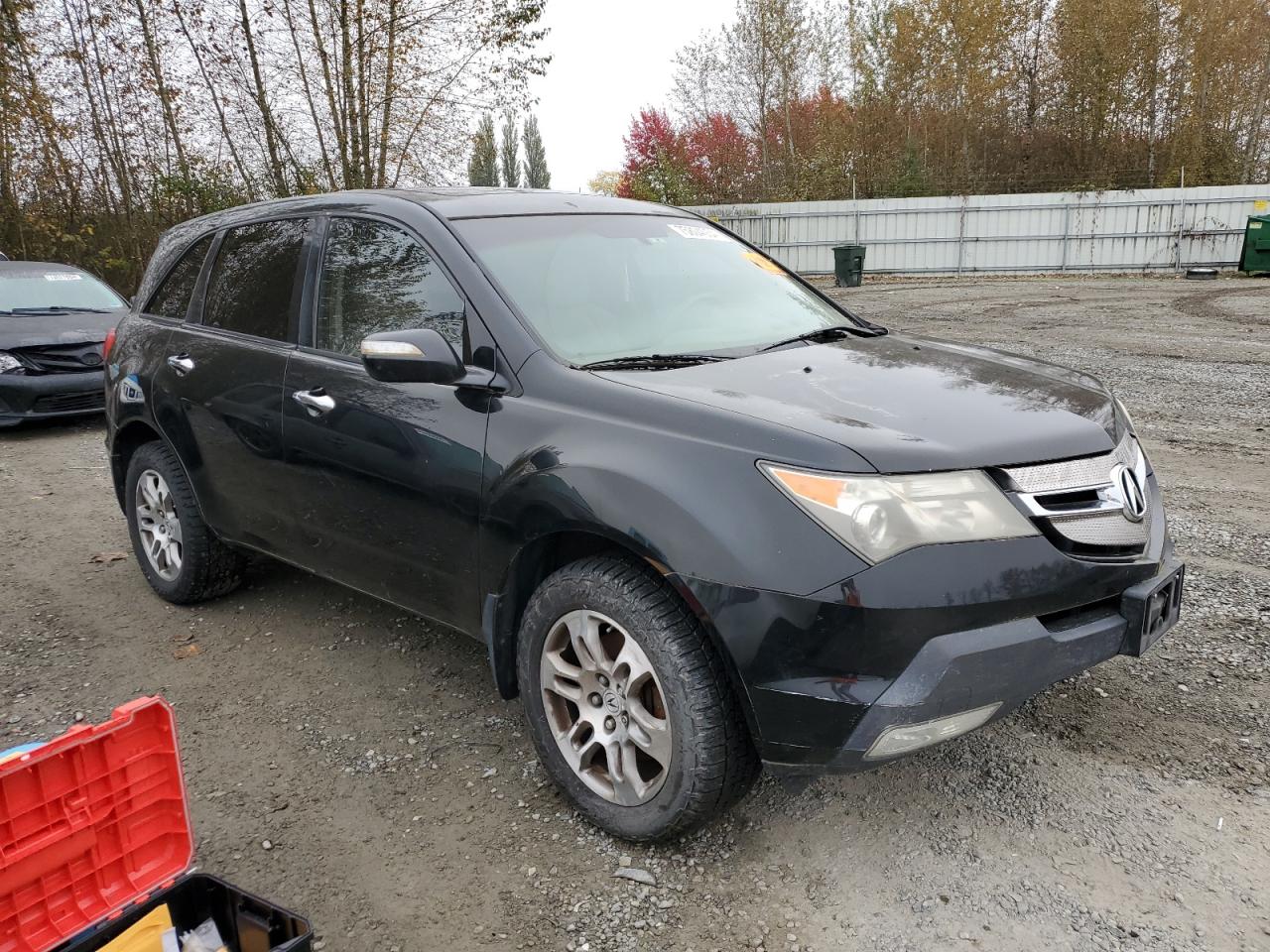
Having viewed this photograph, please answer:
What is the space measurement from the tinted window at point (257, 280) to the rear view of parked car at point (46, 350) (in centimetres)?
590

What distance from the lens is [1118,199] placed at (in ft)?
81.3

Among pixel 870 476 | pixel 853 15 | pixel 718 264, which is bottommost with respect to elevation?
pixel 870 476

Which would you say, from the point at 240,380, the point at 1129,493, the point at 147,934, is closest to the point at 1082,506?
the point at 1129,493

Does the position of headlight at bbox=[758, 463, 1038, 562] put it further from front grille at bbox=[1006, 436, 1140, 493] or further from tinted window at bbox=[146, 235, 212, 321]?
tinted window at bbox=[146, 235, 212, 321]

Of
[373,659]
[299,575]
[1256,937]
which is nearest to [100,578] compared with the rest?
[299,575]

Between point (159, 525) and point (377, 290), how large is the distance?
1898 mm

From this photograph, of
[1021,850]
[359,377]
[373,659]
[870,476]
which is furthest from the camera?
[373,659]

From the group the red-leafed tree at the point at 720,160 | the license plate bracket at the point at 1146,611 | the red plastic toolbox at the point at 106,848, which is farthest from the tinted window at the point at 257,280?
the red-leafed tree at the point at 720,160

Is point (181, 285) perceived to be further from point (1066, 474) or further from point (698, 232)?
point (1066, 474)

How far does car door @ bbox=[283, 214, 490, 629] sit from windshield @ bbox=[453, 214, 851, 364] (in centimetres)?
24

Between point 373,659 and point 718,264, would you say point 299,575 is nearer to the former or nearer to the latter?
point 373,659

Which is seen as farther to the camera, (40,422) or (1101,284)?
(1101,284)

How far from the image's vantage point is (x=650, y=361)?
2822mm

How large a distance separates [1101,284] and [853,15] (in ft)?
48.0
